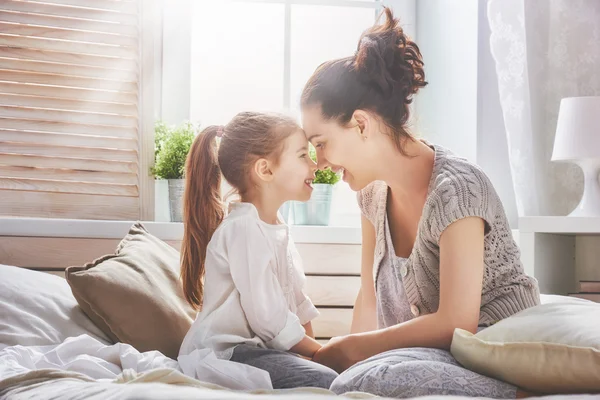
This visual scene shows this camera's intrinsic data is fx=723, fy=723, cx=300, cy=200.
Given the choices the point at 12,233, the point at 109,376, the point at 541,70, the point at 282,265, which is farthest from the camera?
the point at 541,70

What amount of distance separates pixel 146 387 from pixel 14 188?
1.64 meters

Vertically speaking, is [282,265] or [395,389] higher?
[282,265]

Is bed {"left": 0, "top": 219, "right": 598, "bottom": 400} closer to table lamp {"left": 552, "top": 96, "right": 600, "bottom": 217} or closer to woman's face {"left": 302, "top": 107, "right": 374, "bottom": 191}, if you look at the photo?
woman's face {"left": 302, "top": 107, "right": 374, "bottom": 191}

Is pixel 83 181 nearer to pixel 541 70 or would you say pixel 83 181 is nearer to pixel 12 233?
pixel 12 233

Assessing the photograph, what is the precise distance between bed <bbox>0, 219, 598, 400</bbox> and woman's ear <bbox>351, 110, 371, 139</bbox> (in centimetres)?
64

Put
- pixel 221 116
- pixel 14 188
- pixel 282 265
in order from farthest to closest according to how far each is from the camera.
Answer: pixel 221 116
pixel 14 188
pixel 282 265

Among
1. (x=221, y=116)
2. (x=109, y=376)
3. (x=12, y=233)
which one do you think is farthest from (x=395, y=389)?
(x=221, y=116)

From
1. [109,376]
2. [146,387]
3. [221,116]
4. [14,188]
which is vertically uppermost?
[221,116]

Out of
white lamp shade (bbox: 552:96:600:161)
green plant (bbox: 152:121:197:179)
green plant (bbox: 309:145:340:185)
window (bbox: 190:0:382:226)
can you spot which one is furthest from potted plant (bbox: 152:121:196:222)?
white lamp shade (bbox: 552:96:600:161)

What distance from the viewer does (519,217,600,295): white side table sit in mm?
2092

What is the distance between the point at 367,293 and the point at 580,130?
877 mm

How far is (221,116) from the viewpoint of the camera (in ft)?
9.04

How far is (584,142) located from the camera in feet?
7.16

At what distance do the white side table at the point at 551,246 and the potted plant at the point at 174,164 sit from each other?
1.08 metres
